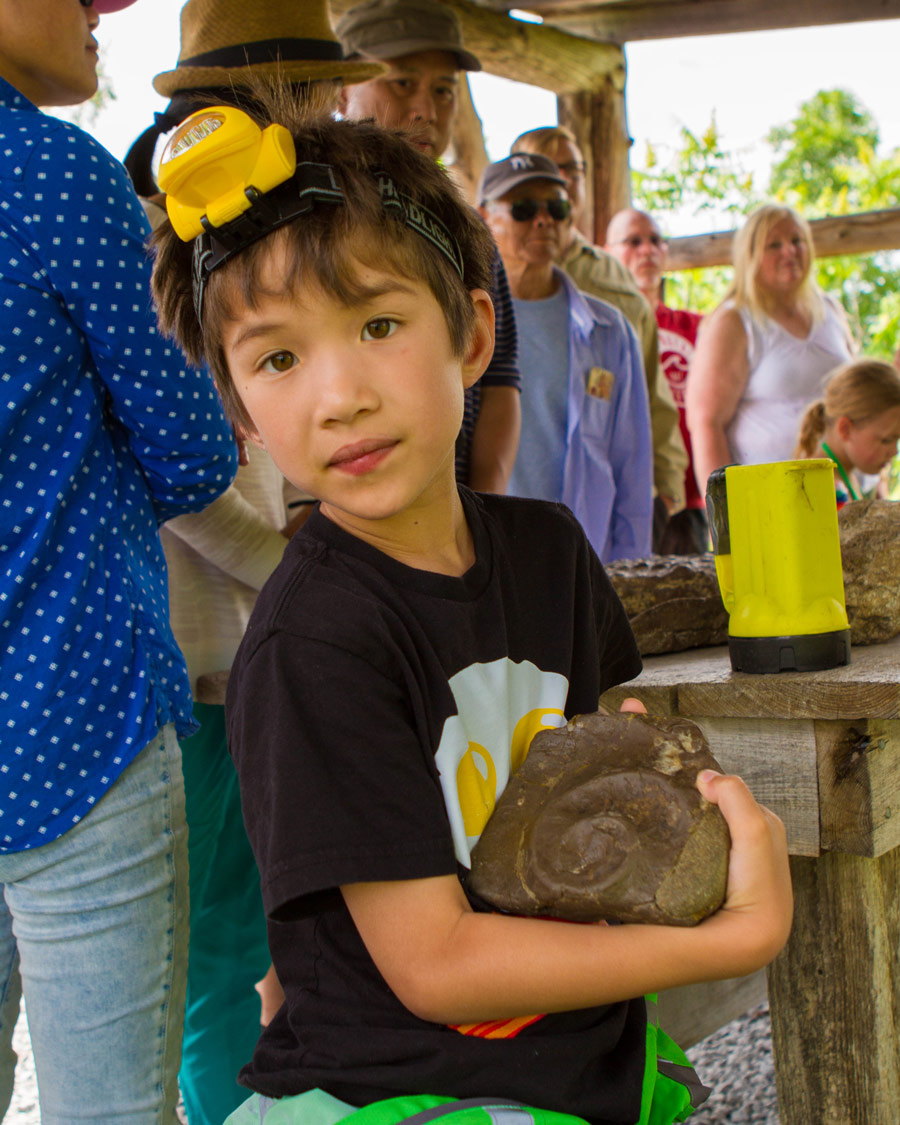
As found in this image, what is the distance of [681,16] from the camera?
5953 mm

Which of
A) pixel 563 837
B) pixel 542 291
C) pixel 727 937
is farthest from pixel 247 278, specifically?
pixel 542 291

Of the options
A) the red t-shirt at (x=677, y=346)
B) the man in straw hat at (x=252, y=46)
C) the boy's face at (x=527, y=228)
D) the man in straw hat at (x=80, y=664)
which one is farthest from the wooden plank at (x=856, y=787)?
the red t-shirt at (x=677, y=346)

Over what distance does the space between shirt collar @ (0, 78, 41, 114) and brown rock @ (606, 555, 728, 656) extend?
1166 mm

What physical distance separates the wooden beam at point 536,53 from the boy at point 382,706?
178 inches

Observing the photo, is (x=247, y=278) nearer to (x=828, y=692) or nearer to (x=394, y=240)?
(x=394, y=240)

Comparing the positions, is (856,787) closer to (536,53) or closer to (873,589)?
(873,589)

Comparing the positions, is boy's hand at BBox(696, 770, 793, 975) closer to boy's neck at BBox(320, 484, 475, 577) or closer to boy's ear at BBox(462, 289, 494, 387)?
boy's neck at BBox(320, 484, 475, 577)

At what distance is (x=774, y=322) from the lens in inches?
159

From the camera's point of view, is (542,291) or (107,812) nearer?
(107,812)

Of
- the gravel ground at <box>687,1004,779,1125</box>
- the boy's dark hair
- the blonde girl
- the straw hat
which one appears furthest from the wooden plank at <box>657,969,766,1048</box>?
the straw hat

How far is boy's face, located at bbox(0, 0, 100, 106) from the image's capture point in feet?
4.56

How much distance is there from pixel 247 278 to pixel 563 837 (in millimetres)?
626

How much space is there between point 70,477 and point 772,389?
3.16 meters

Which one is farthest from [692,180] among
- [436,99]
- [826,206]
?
[436,99]
